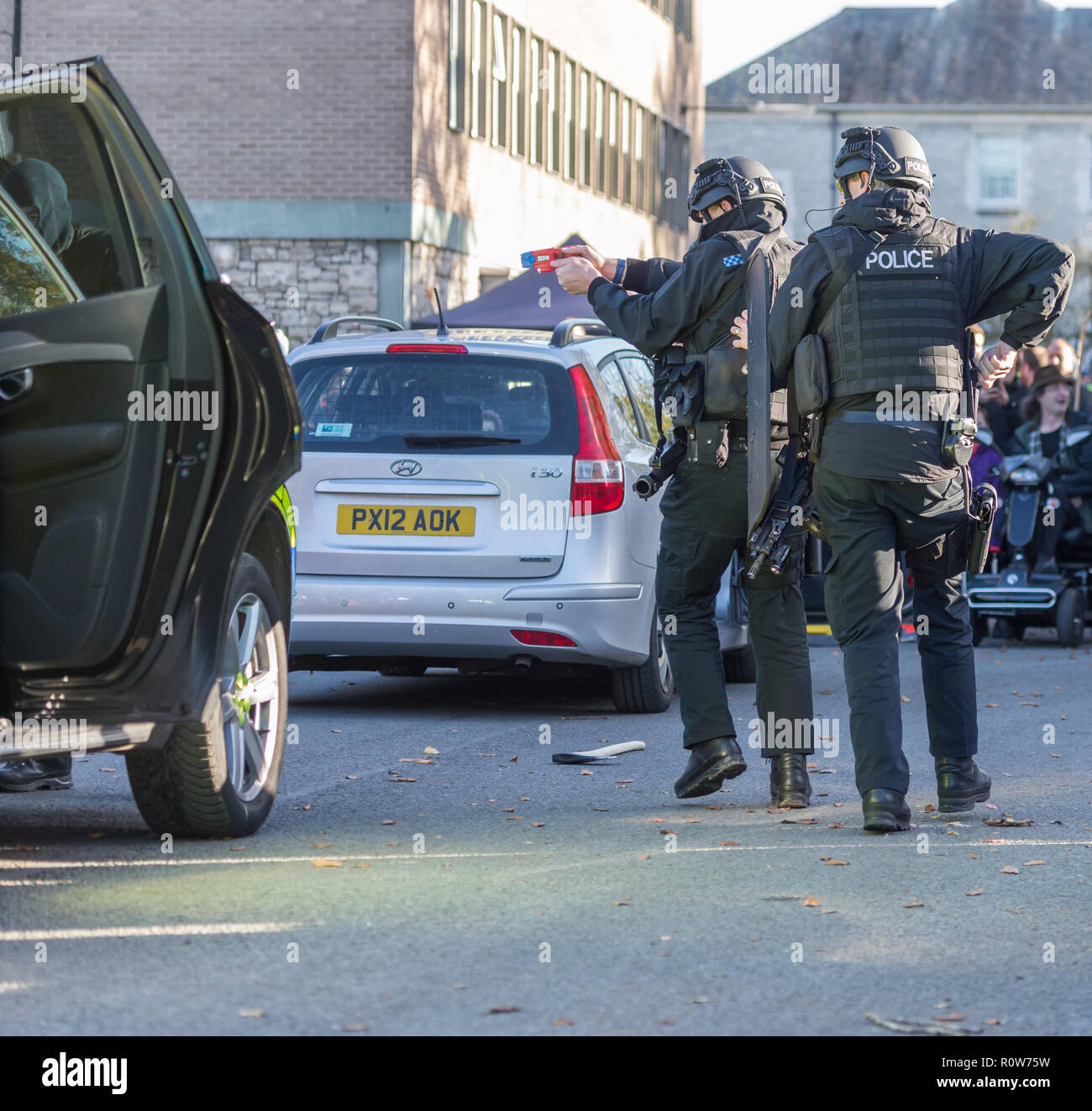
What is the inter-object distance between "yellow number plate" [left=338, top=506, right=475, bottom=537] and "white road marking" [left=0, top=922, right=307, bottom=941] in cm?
408

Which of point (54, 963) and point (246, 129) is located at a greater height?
point (246, 129)

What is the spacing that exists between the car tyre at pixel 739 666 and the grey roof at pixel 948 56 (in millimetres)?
48440

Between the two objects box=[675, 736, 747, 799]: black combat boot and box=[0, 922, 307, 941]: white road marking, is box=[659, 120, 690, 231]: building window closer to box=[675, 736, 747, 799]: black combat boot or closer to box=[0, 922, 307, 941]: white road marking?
box=[675, 736, 747, 799]: black combat boot

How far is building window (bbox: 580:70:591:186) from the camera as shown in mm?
35375

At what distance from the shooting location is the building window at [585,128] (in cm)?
3538

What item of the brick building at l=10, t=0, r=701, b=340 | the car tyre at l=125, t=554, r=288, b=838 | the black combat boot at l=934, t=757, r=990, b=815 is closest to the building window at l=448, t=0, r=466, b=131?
the brick building at l=10, t=0, r=701, b=340

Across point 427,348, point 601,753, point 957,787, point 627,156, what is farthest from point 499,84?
point 957,787

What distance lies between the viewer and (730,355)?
A: 677 cm

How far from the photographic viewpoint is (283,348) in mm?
5766

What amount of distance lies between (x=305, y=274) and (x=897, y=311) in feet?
66.6

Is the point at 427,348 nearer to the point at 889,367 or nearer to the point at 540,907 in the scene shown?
the point at 889,367

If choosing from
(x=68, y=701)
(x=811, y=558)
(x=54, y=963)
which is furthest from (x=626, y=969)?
(x=811, y=558)

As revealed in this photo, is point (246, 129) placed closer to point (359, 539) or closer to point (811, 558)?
point (359, 539)
